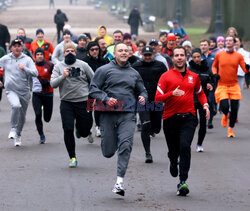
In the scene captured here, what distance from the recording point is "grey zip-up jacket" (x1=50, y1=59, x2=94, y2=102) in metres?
11.4

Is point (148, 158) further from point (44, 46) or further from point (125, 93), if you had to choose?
point (44, 46)

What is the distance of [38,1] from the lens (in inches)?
5002

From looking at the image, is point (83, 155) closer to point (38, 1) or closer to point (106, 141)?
point (106, 141)

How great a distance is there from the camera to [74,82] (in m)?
11.4

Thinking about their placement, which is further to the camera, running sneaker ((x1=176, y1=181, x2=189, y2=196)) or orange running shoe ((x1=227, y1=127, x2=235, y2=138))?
orange running shoe ((x1=227, y1=127, x2=235, y2=138))

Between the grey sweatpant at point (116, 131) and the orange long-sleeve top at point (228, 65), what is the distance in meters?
5.06

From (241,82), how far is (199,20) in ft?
155

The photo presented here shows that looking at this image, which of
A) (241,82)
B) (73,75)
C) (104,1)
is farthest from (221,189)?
(104,1)

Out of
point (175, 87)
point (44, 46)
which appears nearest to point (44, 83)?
point (175, 87)

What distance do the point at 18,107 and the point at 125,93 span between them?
14.3 feet

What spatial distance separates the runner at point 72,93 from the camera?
1123cm

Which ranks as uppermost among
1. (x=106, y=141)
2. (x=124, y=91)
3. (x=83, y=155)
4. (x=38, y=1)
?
(x=124, y=91)

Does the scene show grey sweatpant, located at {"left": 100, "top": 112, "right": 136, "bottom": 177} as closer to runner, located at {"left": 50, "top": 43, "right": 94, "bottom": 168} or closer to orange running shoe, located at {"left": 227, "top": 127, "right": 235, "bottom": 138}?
runner, located at {"left": 50, "top": 43, "right": 94, "bottom": 168}

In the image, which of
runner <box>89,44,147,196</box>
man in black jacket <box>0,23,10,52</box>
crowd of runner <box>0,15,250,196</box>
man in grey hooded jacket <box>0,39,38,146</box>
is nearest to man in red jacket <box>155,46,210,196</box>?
crowd of runner <box>0,15,250,196</box>
